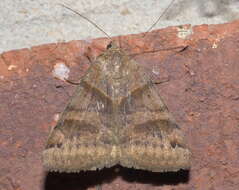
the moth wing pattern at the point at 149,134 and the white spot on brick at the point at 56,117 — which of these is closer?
the moth wing pattern at the point at 149,134

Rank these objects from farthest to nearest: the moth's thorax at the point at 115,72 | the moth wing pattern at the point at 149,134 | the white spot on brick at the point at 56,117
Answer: the moth's thorax at the point at 115,72 → the white spot on brick at the point at 56,117 → the moth wing pattern at the point at 149,134

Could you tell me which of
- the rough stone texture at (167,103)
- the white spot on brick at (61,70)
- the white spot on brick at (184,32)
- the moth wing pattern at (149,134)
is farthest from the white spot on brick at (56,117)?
the white spot on brick at (184,32)

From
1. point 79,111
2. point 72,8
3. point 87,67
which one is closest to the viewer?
point 72,8

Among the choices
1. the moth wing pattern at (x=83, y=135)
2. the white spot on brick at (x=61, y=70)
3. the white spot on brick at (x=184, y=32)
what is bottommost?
the moth wing pattern at (x=83, y=135)

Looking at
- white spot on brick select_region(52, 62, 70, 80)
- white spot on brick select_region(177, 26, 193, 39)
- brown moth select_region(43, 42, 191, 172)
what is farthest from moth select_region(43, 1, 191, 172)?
white spot on brick select_region(177, 26, 193, 39)

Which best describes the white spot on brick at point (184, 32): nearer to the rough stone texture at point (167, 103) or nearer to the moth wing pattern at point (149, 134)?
the rough stone texture at point (167, 103)

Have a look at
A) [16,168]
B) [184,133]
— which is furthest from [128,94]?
[16,168]

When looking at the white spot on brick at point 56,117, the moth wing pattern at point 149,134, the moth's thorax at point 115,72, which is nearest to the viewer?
the moth wing pattern at point 149,134

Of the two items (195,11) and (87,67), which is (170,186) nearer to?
(87,67)
